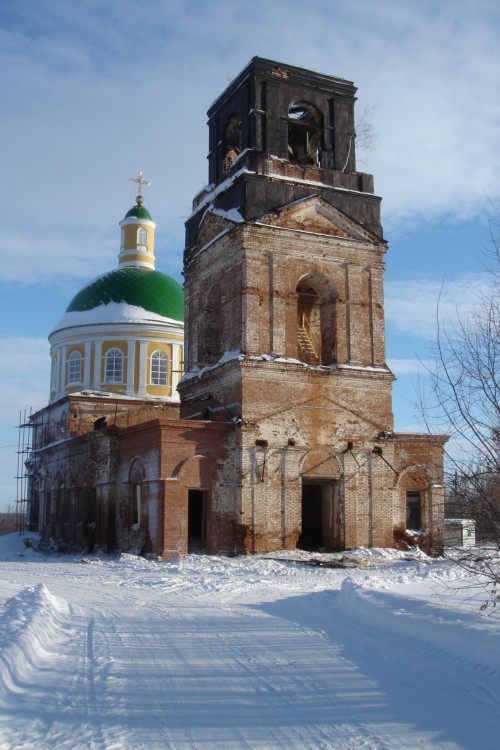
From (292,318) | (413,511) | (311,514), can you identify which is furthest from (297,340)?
(413,511)

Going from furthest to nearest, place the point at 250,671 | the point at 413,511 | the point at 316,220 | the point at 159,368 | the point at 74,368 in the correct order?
the point at 74,368 → the point at 159,368 → the point at 413,511 → the point at 316,220 → the point at 250,671

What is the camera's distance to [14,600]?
10555mm

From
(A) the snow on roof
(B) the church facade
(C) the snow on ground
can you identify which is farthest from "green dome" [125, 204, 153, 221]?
(C) the snow on ground

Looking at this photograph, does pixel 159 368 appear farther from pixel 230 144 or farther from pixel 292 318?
pixel 292 318

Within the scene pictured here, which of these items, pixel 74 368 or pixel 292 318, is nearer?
pixel 292 318

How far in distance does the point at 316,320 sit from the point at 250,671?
18.6 metres

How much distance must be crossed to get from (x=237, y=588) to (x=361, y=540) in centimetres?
908

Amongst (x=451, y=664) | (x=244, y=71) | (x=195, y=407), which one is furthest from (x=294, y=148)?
(x=451, y=664)

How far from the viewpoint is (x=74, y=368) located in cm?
3612

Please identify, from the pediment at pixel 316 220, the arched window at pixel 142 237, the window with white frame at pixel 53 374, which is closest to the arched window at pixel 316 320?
the pediment at pixel 316 220

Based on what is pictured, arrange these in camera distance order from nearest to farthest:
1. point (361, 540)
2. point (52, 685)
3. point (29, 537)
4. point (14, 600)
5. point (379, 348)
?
1. point (52, 685)
2. point (14, 600)
3. point (361, 540)
4. point (379, 348)
5. point (29, 537)

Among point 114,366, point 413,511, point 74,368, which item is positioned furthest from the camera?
point 74,368

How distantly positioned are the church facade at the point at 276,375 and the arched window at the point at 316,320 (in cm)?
6

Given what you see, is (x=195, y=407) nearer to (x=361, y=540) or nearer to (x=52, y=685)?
(x=361, y=540)
